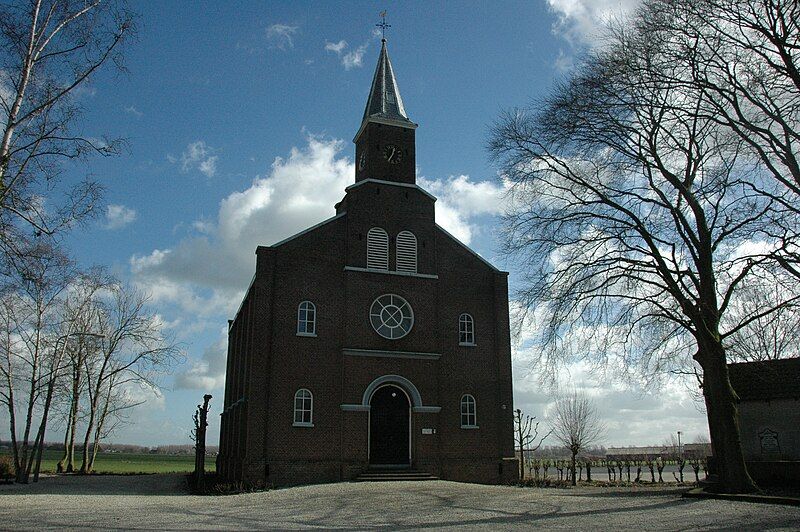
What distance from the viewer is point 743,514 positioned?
13508 mm

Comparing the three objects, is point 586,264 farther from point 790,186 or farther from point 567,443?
point 567,443

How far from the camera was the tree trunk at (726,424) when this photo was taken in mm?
17081

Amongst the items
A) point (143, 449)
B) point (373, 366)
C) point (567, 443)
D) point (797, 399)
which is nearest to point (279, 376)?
point (373, 366)

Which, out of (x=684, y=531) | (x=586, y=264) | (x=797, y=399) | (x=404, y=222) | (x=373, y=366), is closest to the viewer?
(x=684, y=531)

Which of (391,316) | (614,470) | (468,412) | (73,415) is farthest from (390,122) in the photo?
(73,415)

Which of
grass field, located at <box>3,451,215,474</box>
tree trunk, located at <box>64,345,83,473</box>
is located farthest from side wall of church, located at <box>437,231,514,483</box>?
grass field, located at <box>3,451,215,474</box>

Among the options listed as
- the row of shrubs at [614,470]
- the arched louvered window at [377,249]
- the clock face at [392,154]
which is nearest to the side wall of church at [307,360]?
the arched louvered window at [377,249]

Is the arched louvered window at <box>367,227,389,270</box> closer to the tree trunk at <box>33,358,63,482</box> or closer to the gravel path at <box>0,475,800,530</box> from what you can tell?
the gravel path at <box>0,475,800,530</box>

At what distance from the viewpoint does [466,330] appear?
92.3 feet

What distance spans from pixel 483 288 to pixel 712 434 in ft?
37.9

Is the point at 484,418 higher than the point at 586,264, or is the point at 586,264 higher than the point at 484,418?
the point at 586,264

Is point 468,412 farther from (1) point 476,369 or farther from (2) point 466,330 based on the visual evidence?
(2) point 466,330

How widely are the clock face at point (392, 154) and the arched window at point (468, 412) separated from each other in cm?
1133

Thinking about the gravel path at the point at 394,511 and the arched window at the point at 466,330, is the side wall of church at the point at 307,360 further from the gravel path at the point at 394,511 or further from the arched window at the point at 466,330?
the arched window at the point at 466,330
